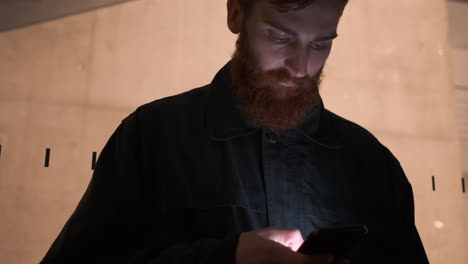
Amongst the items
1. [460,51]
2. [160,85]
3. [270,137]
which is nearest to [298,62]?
[270,137]

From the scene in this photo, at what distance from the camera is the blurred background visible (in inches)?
88.8

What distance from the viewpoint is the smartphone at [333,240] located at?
3.23 feet

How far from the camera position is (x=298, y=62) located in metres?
1.39

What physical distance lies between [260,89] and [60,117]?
1177mm

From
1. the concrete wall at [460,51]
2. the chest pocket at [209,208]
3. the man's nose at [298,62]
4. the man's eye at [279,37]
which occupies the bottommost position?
the chest pocket at [209,208]

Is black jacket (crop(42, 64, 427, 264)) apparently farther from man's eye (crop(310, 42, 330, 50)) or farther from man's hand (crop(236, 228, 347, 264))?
man's eye (crop(310, 42, 330, 50))

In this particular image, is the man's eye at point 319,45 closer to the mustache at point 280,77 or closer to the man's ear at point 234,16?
the mustache at point 280,77

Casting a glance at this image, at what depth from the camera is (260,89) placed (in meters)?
1.47

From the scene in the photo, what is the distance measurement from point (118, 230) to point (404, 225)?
80 cm

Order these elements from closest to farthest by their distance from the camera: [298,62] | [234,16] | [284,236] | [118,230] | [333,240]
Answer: [333,240], [284,236], [118,230], [298,62], [234,16]

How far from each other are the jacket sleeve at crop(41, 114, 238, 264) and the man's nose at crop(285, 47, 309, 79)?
45cm

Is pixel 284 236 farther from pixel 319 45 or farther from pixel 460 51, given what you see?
pixel 460 51

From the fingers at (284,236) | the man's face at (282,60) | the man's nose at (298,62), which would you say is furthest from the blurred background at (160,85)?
the fingers at (284,236)

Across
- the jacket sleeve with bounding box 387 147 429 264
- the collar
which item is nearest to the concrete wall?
the jacket sleeve with bounding box 387 147 429 264
